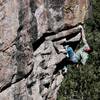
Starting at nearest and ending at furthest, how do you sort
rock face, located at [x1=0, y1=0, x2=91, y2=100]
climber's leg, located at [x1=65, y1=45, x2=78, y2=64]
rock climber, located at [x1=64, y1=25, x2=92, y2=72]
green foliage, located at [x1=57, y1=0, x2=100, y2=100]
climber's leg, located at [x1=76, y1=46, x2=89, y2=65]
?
1. rock face, located at [x1=0, y1=0, x2=91, y2=100]
2. climber's leg, located at [x1=65, y1=45, x2=78, y2=64]
3. rock climber, located at [x1=64, y1=25, x2=92, y2=72]
4. climber's leg, located at [x1=76, y1=46, x2=89, y2=65]
5. green foliage, located at [x1=57, y1=0, x2=100, y2=100]

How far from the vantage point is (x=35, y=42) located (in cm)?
1334

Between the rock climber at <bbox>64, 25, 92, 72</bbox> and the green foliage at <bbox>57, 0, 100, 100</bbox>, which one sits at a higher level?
the rock climber at <bbox>64, 25, 92, 72</bbox>

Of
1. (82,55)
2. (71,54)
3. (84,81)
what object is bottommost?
(84,81)

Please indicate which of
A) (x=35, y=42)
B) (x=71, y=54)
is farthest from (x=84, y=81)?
(x=35, y=42)

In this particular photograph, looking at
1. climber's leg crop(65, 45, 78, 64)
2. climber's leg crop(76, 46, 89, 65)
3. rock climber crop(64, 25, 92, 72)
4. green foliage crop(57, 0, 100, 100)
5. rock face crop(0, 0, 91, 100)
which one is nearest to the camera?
rock face crop(0, 0, 91, 100)

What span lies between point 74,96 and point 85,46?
171 centimetres

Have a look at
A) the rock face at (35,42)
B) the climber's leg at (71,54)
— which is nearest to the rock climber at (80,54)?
the climber's leg at (71,54)

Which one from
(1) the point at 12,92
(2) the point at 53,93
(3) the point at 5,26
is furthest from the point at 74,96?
(3) the point at 5,26

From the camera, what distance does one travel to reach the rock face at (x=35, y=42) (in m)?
11.3

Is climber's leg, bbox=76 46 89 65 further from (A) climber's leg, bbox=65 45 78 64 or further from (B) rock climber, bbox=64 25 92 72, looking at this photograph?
(A) climber's leg, bbox=65 45 78 64

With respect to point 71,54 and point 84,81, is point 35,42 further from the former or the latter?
point 84,81

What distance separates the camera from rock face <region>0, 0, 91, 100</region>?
446 inches

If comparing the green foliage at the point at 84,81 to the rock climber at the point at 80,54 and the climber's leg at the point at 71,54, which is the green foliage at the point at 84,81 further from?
the climber's leg at the point at 71,54

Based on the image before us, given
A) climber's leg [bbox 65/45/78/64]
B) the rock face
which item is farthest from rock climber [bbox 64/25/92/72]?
the rock face
